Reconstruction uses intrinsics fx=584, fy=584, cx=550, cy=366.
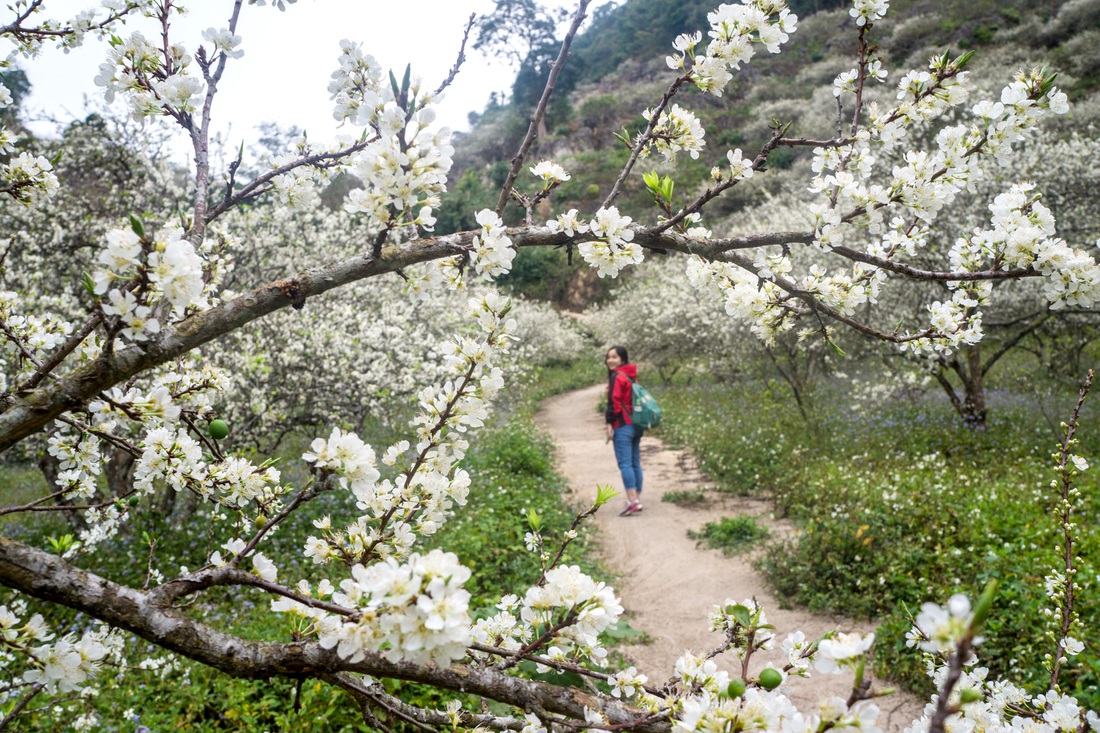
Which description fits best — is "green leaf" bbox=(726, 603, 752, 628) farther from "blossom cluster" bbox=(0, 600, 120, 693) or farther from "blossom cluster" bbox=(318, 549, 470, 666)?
"blossom cluster" bbox=(0, 600, 120, 693)

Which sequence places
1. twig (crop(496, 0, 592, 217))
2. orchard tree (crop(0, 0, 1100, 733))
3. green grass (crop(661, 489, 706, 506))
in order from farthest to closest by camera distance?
green grass (crop(661, 489, 706, 506)), twig (crop(496, 0, 592, 217)), orchard tree (crop(0, 0, 1100, 733))

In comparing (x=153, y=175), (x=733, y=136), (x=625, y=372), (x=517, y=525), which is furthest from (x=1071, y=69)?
(x=153, y=175)

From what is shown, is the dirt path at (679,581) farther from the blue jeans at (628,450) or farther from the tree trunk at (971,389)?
the tree trunk at (971,389)

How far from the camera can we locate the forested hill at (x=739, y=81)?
25.9 m

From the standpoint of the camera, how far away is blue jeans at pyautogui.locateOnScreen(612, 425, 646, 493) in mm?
7387

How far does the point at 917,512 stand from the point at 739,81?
45.5 meters

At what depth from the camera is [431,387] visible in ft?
5.45

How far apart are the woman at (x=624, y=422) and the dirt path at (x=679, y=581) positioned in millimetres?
370

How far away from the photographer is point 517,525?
254 inches

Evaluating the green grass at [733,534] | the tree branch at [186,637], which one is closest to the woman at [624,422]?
the green grass at [733,534]

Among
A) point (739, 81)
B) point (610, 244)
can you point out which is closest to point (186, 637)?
point (610, 244)

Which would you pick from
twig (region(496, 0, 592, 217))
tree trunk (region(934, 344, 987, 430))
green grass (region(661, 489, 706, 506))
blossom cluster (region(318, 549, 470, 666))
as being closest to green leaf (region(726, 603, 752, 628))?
blossom cluster (region(318, 549, 470, 666))

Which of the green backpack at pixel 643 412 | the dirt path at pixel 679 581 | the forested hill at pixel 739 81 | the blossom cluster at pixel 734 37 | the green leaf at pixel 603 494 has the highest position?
the forested hill at pixel 739 81

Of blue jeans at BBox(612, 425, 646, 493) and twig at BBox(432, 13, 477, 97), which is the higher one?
twig at BBox(432, 13, 477, 97)
